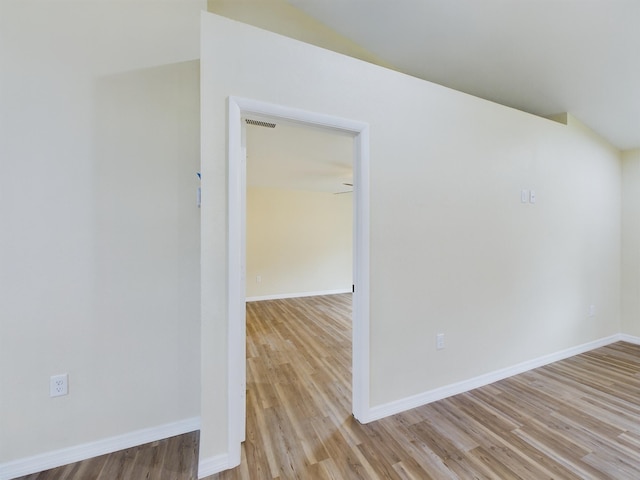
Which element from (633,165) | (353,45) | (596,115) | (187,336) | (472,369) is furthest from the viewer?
(633,165)

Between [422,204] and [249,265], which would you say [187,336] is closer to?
[422,204]

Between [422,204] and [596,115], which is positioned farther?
[596,115]

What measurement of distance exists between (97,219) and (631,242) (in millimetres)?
5445

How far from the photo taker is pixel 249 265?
5711 mm

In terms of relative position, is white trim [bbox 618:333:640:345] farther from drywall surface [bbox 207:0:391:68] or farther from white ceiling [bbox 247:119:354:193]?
drywall surface [bbox 207:0:391:68]

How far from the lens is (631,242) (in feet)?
11.3

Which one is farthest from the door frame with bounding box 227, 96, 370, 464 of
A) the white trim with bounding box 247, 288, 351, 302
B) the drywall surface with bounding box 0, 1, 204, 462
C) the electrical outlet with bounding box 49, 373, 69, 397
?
the white trim with bounding box 247, 288, 351, 302

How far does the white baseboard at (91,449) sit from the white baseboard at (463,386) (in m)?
1.23

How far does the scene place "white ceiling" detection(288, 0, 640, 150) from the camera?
2012 millimetres

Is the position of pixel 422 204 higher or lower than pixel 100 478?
higher

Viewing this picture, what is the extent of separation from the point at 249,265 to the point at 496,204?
450 cm

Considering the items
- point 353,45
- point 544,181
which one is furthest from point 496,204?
point 353,45

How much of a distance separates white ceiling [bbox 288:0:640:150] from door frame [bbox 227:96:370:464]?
1.20 metres

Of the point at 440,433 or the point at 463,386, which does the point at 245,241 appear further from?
the point at 463,386
